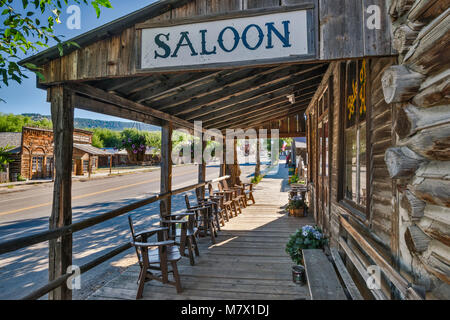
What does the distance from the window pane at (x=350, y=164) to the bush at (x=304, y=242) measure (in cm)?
77

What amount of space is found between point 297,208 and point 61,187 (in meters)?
6.22

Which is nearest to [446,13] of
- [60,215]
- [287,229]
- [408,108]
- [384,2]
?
[408,108]

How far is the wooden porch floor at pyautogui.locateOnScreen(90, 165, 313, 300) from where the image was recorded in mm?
3504

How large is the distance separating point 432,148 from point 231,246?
172 inches

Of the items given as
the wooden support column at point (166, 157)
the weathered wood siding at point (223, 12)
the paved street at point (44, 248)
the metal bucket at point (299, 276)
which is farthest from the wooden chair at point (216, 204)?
the weathered wood siding at point (223, 12)

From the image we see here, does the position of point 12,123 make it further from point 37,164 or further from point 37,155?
point 37,164

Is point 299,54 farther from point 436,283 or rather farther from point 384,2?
point 436,283

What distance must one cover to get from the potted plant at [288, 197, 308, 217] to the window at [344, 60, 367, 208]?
4.10m

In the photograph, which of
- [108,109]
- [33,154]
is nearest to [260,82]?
[108,109]

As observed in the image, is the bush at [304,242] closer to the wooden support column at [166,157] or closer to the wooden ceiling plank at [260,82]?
the wooden ceiling plank at [260,82]

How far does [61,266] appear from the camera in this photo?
315cm

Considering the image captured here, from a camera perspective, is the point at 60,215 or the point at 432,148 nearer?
the point at 432,148

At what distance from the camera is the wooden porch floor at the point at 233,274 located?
138 inches

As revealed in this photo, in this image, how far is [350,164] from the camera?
12.3 feet
